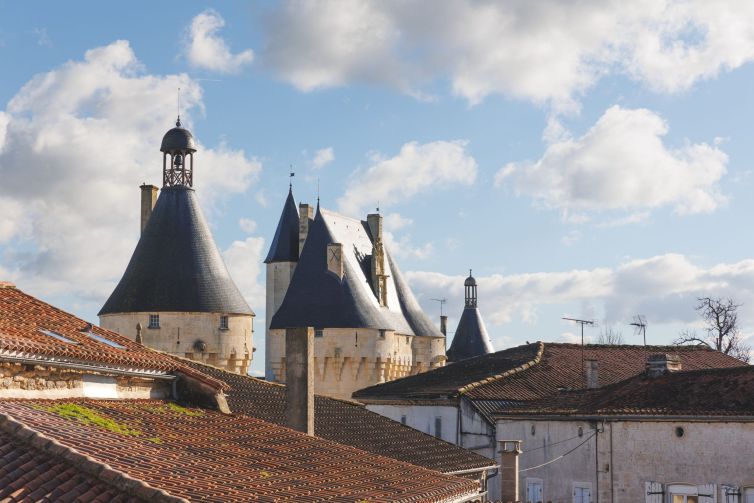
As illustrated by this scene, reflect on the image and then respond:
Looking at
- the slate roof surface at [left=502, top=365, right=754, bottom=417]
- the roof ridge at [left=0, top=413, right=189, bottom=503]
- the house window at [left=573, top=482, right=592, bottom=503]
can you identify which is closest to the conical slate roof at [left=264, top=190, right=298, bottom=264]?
the slate roof surface at [left=502, top=365, right=754, bottom=417]

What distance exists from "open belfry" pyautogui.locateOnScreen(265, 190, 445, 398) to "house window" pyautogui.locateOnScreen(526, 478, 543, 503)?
22.3 meters

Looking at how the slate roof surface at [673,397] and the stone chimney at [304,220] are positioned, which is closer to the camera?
the slate roof surface at [673,397]

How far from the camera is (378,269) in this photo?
181 feet

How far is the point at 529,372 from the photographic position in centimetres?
3403

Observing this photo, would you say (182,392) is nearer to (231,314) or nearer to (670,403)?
(670,403)

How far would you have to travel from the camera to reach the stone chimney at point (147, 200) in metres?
47.0

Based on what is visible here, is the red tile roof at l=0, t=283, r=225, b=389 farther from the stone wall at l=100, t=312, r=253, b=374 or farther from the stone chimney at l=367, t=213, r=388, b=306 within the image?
the stone chimney at l=367, t=213, r=388, b=306

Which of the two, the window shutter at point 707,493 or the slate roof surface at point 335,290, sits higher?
the slate roof surface at point 335,290

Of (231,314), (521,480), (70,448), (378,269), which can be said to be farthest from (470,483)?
(378,269)

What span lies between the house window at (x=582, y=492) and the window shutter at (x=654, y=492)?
170cm

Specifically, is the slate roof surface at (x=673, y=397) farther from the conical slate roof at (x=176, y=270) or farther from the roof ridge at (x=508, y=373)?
the conical slate roof at (x=176, y=270)

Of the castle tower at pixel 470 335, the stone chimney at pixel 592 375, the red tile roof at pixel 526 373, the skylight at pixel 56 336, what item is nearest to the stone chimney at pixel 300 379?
the skylight at pixel 56 336

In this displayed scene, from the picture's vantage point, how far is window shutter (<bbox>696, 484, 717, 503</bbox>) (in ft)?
77.3

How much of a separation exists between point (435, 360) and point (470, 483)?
42.0 meters
